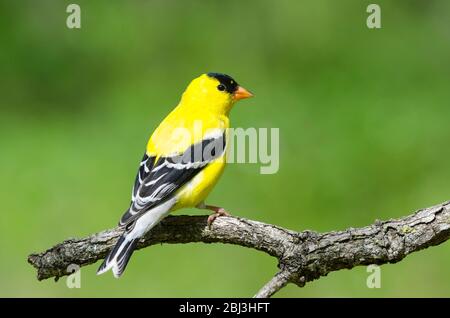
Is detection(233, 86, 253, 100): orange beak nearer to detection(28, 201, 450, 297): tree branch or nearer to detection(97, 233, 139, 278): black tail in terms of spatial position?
detection(28, 201, 450, 297): tree branch

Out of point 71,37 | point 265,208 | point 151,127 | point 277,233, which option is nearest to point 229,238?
point 277,233

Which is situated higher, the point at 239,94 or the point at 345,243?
the point at 239,94

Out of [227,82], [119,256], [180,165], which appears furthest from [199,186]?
[227,82]

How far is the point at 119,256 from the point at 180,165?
54 cm

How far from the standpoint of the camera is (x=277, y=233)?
135 inches

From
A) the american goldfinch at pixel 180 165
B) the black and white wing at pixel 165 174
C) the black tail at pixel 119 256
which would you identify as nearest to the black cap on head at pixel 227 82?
the american goldfinch at pixel 180 165

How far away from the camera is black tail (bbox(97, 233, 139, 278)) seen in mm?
3410

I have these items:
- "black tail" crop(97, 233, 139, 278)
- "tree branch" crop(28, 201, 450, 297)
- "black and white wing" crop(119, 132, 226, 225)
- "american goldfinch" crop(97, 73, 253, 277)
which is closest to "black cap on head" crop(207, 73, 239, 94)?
"american goldfinch" crop(97, 73, 253, 277)

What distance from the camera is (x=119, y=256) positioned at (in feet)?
11.2

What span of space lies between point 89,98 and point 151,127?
4.00 ft

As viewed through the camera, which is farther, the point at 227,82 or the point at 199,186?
the point at 227,82

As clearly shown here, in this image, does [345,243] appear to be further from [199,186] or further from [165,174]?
[165,174]

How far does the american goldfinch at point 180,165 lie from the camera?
137 inches

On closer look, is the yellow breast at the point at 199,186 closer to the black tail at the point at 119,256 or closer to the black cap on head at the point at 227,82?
the black tail at the point at 119,256
